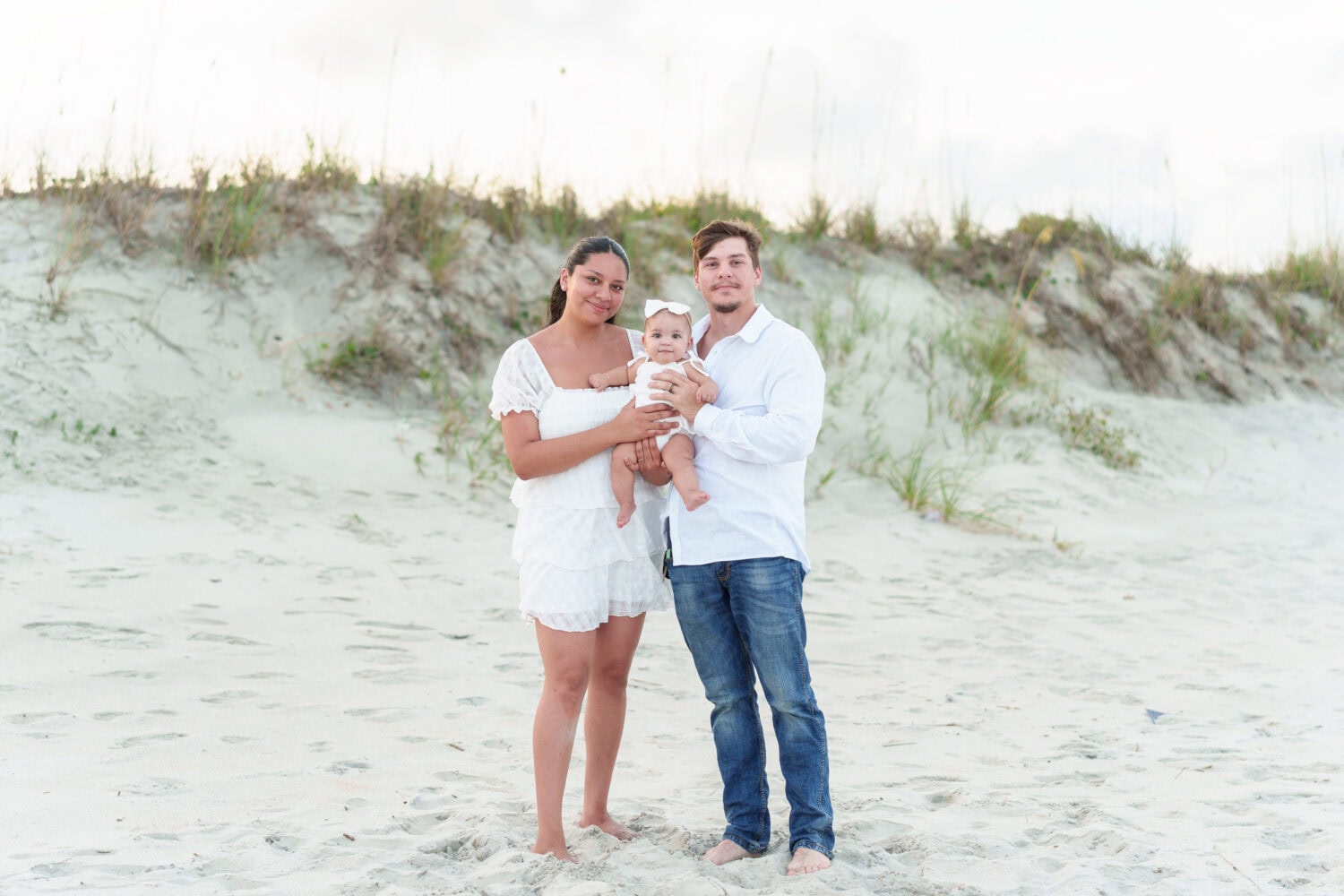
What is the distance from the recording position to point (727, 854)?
346cm

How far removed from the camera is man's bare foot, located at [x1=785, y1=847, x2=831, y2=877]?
3.31m

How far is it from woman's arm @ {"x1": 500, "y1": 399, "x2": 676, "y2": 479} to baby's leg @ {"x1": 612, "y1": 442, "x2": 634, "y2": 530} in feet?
0.12

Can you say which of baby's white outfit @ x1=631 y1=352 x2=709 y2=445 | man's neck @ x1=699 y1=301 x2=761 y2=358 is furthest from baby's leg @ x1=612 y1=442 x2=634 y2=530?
man's neck @ x1=699 y1=301 x2=761 y2=358

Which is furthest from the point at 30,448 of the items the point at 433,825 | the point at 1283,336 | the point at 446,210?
the point at 1283,336

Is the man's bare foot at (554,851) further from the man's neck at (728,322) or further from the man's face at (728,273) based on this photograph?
the man's face at (728,273)

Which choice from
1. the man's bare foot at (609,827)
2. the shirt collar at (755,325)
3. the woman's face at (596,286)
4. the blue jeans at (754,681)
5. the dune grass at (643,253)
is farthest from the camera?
the dune grass at (643,253)

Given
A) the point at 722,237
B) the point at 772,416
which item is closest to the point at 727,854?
the point at 772,416

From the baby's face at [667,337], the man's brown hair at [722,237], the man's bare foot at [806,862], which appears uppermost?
the man's brown hair at [722,237]

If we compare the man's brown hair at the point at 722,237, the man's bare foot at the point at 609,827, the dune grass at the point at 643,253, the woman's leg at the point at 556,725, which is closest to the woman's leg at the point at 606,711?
the man's bare foot at the point at 609,827

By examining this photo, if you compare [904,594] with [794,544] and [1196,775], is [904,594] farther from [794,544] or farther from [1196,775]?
[794,544]

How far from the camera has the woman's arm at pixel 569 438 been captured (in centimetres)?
326

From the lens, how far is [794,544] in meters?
3.34

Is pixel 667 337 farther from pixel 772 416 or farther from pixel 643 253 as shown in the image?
pixel 643 253

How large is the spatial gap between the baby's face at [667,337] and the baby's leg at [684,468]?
0.81 ft
